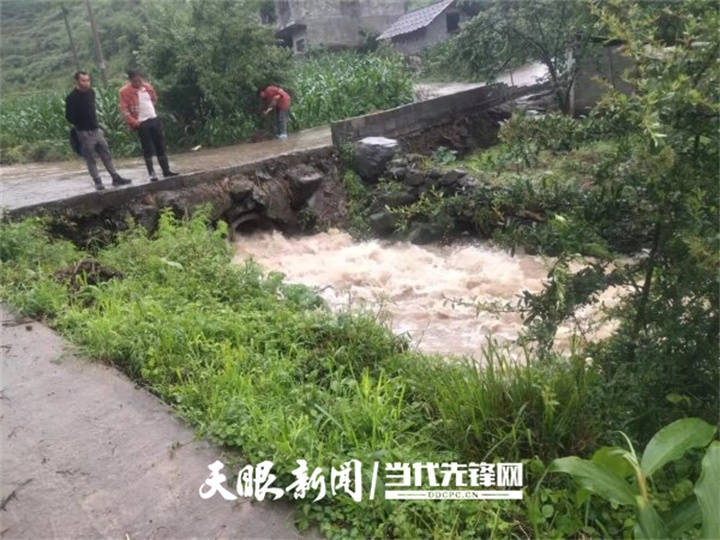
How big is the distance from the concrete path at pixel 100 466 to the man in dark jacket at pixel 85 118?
3.80m

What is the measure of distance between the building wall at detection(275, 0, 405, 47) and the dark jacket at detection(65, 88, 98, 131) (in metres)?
19.7

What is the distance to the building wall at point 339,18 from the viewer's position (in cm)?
2522

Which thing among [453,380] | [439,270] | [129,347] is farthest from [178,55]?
[453,380]

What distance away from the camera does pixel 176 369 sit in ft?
11.4

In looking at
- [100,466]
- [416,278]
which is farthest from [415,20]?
[100,466]

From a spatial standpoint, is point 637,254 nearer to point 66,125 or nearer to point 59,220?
point 59,220

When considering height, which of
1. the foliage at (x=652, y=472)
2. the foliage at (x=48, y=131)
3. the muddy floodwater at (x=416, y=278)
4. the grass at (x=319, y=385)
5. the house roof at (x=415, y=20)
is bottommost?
the muddy floodwater at (x=416, y=278)

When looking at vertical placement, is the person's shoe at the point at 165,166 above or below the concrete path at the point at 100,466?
above

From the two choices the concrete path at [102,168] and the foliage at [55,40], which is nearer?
the concrete path at [102,168]

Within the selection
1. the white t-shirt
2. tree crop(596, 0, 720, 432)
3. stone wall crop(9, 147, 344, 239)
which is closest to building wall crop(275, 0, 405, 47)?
stone wall crop(9, 147, 344, 239)

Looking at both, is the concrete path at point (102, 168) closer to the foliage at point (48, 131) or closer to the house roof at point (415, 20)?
the foliage at point (48, 131)

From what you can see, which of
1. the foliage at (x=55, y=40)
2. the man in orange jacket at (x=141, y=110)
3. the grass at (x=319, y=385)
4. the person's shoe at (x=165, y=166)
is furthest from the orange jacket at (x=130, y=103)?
the foliage at (x=55, y=40)

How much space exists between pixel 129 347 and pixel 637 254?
300 centimetres

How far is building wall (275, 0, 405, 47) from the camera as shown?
82.7 feet
